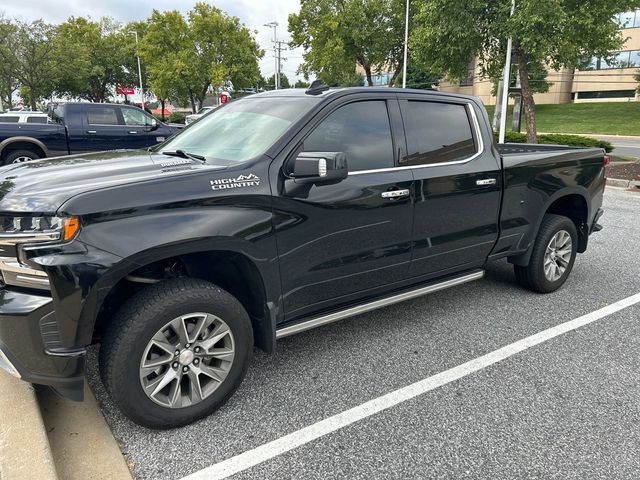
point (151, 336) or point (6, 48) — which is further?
point (6, 48)

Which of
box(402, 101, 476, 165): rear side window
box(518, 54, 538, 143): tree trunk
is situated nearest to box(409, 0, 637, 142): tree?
box(518, 54, 538, 143): tree trunk

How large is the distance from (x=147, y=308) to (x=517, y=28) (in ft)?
46.0

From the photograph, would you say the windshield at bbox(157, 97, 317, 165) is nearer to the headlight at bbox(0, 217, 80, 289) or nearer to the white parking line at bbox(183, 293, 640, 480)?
the headlight at bbox(0, 217, 80, 289)

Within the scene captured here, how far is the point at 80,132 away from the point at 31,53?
2484 centimetres

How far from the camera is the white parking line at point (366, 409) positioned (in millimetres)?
2424

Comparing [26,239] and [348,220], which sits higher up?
[26,239]

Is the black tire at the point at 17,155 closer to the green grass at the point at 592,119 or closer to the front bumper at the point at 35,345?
the front bumper at the point at 35,345

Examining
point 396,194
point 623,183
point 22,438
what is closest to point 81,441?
point 22,438

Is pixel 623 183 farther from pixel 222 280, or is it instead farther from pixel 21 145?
pixel 21 145

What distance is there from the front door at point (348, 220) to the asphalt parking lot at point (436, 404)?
52cm

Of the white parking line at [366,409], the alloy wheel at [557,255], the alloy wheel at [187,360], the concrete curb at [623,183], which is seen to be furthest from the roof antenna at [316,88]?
the concrete curb at [623,183]

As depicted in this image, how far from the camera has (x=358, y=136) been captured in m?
3.29

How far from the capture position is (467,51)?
15570 millimetres

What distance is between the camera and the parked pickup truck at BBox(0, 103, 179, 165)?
1056cm
